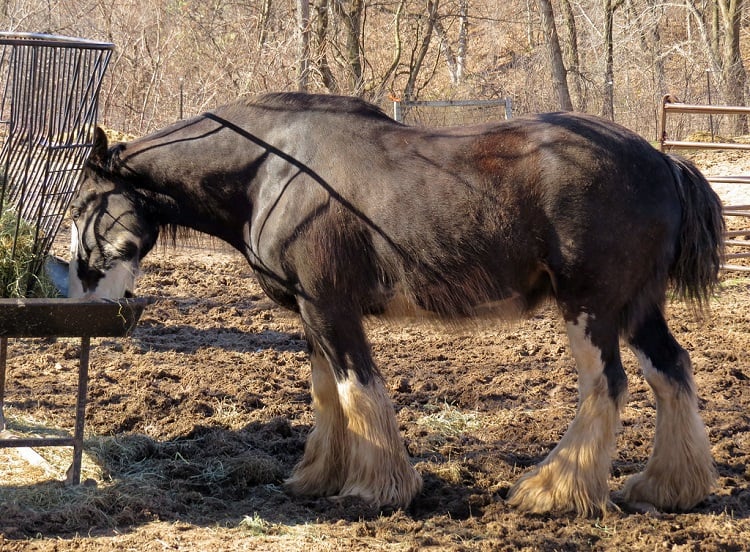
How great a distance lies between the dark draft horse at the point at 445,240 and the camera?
4.24 meters

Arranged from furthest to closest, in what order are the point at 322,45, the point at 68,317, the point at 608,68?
the point at 608,68
the point at 322,45
the point at 68,317

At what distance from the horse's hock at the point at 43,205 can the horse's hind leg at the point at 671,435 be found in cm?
260

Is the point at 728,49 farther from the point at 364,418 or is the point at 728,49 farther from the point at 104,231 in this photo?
the point at 104,231

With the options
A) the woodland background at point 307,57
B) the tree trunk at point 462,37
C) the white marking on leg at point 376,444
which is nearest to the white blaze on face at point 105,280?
the white marking on leg at point 376,444

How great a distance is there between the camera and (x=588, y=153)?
13.9ft

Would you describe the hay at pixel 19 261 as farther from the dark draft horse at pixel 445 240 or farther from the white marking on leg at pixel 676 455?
the white marking on leg at pixel 676 455

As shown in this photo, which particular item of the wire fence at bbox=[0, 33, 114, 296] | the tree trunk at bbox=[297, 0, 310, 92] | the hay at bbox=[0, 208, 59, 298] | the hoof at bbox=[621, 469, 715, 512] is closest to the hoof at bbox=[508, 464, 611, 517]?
the hoof at bbox=[621, 469, 715, 512]

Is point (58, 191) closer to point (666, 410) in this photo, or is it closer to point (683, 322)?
point (666, 410)

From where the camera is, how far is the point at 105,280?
4.69 metres

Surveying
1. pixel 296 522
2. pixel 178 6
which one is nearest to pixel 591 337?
pixel 296 522

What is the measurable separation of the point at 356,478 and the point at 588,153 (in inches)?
79.6

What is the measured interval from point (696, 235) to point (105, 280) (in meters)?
3.10

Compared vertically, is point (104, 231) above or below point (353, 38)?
below

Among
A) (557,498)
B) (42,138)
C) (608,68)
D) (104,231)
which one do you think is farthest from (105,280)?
(608,68)
